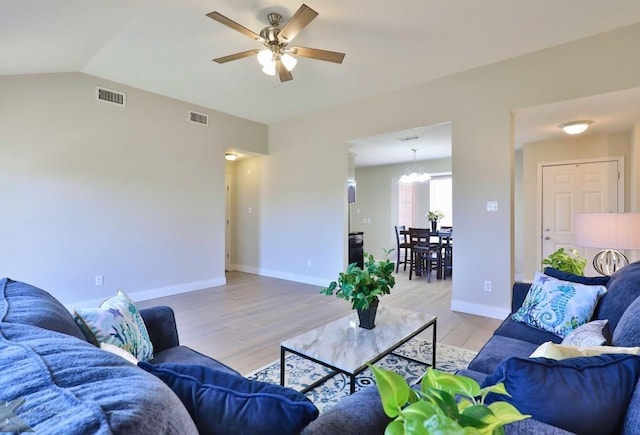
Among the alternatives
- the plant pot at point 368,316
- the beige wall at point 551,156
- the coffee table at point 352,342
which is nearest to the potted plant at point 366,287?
the plant pot at point 368,316

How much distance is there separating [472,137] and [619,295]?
8.11ft

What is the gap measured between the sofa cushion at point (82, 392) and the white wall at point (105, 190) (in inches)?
149

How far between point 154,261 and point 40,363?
4313 millimetres

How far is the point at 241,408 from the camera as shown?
0.69 meters

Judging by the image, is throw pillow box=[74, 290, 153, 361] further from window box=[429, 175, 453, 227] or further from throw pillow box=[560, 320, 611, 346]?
window box=[429, 175, 453, 227]

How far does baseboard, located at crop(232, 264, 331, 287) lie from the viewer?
5254 millimetres

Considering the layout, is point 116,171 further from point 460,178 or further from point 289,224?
point 460,178

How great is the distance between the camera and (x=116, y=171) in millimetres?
4125

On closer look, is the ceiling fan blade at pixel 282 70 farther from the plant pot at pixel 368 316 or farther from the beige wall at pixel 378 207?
the beige wall at pixel 378 207

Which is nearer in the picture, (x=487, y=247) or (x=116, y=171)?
(x=487, y=247)

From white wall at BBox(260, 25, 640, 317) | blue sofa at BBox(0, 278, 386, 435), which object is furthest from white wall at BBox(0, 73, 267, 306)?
blue sofa at BBox(0, 278, 386, 435)

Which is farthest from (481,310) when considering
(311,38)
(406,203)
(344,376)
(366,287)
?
(406,203)

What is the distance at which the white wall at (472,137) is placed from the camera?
3.09 metres

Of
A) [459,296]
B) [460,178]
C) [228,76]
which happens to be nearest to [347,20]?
[228,76]
